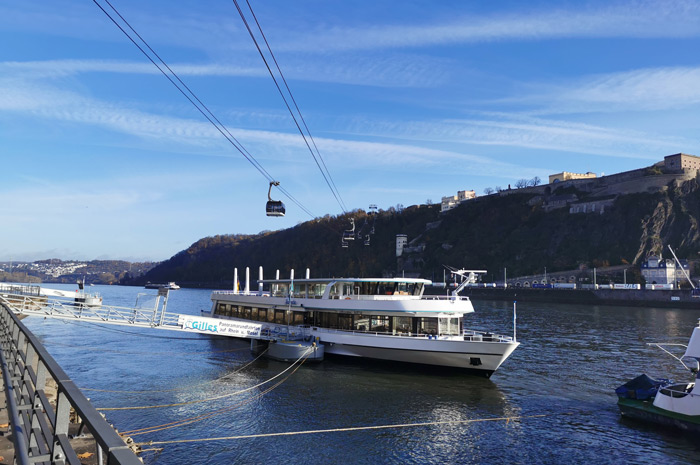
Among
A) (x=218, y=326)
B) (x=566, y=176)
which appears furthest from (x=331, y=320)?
(x=566, y=176)

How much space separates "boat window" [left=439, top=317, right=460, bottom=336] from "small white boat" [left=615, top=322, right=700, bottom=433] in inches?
376

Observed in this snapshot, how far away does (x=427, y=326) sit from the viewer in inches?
1185

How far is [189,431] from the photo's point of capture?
19562mm

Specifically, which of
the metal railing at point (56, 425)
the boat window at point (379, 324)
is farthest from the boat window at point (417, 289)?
the metal railing at point (56, 425)

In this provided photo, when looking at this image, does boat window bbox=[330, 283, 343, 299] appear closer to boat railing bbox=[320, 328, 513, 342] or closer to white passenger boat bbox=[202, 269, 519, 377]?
white passenger boat bbox=[202, 269, 519, 377]

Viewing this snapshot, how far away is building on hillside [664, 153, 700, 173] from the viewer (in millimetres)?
140125

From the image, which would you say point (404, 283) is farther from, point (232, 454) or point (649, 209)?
point (649, 209)

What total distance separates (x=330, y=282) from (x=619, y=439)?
20.3 meters

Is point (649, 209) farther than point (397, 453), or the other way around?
point (649, 209)

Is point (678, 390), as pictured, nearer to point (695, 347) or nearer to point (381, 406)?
point (695, 347)

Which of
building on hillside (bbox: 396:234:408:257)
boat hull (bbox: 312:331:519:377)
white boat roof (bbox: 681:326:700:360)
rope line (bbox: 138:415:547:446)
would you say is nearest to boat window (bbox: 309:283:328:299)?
boat hull (bbox: 312:331:519:377)

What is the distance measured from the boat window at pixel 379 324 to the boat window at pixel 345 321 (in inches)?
72.9

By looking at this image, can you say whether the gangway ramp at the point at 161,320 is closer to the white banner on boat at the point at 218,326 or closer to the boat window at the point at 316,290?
the white banner on boat at the point at 218,326

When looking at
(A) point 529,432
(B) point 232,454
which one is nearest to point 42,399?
(B) point 232,454
